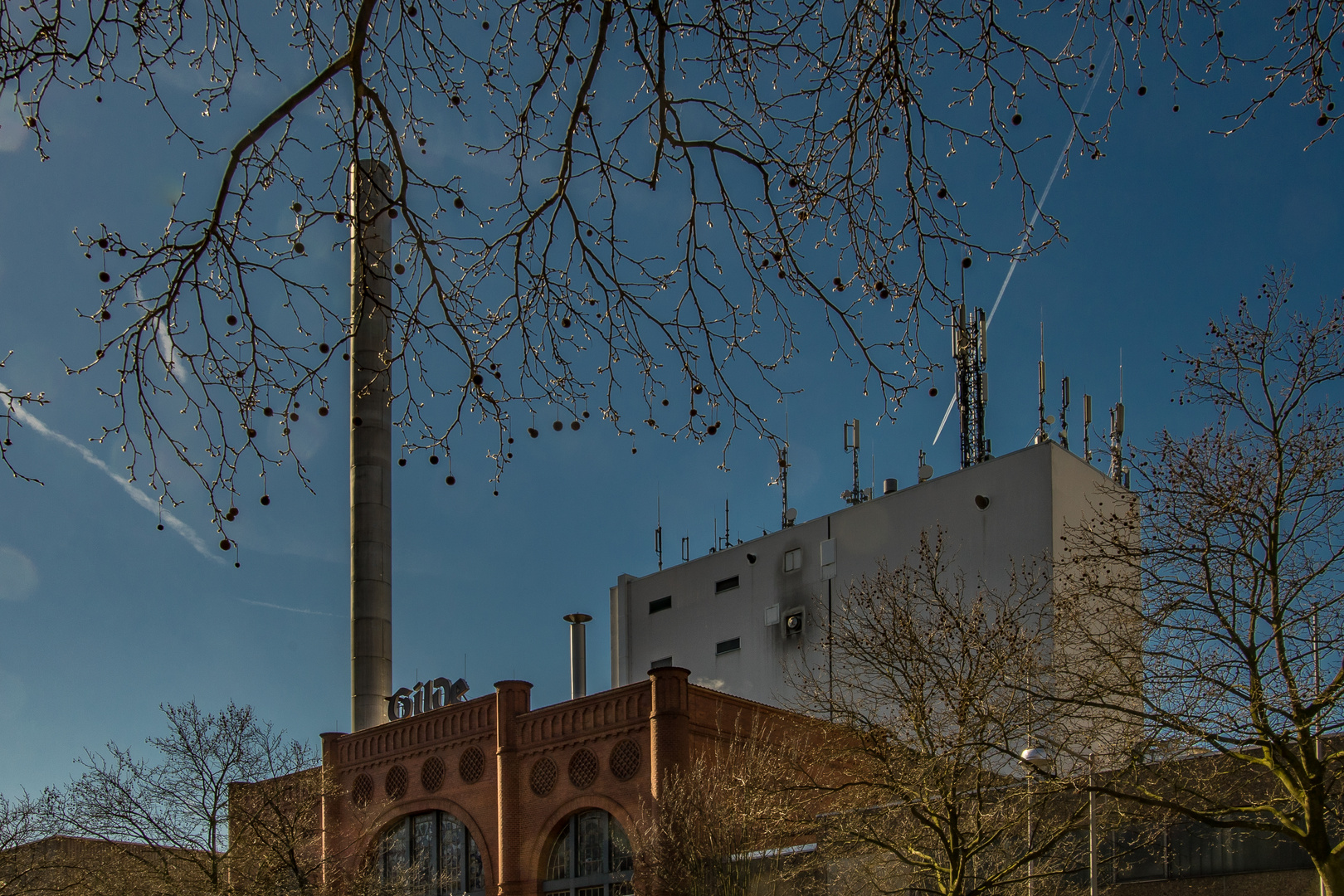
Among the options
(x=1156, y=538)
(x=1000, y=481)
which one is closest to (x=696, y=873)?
(x=1156, y=538)

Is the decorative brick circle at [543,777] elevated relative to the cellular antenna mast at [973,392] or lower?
lower

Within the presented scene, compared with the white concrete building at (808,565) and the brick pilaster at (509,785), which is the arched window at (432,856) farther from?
the white concrete building at (808,565)

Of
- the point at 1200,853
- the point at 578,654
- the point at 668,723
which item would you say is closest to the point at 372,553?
the point at 578,654

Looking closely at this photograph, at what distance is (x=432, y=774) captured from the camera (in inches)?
1330

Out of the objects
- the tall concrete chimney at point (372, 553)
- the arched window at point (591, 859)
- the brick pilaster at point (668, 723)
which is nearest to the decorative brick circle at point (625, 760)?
the brick pilaster at point (668, 723)

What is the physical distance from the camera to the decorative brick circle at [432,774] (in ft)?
110

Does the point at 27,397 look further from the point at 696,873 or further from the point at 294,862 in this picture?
the point at 294,862

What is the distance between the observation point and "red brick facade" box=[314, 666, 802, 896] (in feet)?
94.8

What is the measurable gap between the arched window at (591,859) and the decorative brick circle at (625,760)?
1.26 meters

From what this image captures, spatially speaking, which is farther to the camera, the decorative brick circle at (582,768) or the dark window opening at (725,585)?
the dark window opening at (725,585)

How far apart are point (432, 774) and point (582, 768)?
572 cm

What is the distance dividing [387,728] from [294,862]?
8889mm

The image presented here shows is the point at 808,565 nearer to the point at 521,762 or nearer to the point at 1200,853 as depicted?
the point at 521,762

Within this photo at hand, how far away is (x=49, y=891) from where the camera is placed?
1140 inches
